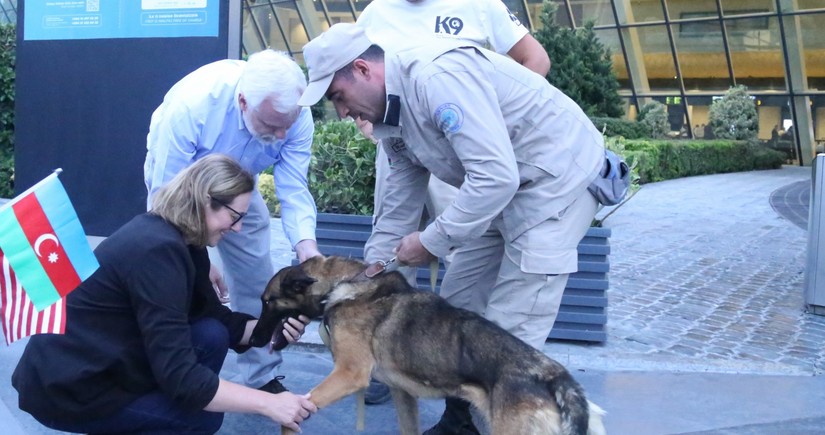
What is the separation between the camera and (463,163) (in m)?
3.14

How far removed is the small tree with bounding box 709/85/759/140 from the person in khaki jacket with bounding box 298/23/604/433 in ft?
77.4

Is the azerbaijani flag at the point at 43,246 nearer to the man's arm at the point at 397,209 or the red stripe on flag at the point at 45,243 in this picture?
the red stripe on flag at the point at 45,243

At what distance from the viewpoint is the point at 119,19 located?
245 inches

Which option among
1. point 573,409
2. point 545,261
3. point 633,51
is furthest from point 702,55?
point 573,409

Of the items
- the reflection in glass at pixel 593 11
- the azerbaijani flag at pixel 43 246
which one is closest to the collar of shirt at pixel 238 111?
the azerbaijani flag at pixel 43 246

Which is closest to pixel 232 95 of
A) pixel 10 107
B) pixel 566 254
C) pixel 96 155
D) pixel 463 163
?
pixel 463 163

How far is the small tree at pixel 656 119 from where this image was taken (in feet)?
81.2

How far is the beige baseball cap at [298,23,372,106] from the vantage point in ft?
10.3

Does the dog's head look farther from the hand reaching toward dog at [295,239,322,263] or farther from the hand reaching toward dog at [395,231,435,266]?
the hand reaching toward dog at [295,239,322,263]

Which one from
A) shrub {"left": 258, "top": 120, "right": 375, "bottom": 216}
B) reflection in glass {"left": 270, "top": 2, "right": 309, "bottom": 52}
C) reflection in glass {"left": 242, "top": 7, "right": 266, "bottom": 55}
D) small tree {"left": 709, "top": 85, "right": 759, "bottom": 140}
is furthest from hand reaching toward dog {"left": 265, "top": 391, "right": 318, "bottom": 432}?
reflection in glass {"left": 242, "top": 7, "right": 266, "bottom": 55}

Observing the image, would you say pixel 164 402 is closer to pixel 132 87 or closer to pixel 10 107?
pixel 132 87

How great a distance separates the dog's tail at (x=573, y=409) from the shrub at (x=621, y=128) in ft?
53.4

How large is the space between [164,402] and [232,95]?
142 centimetres

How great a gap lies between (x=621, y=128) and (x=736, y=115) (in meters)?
6.59
